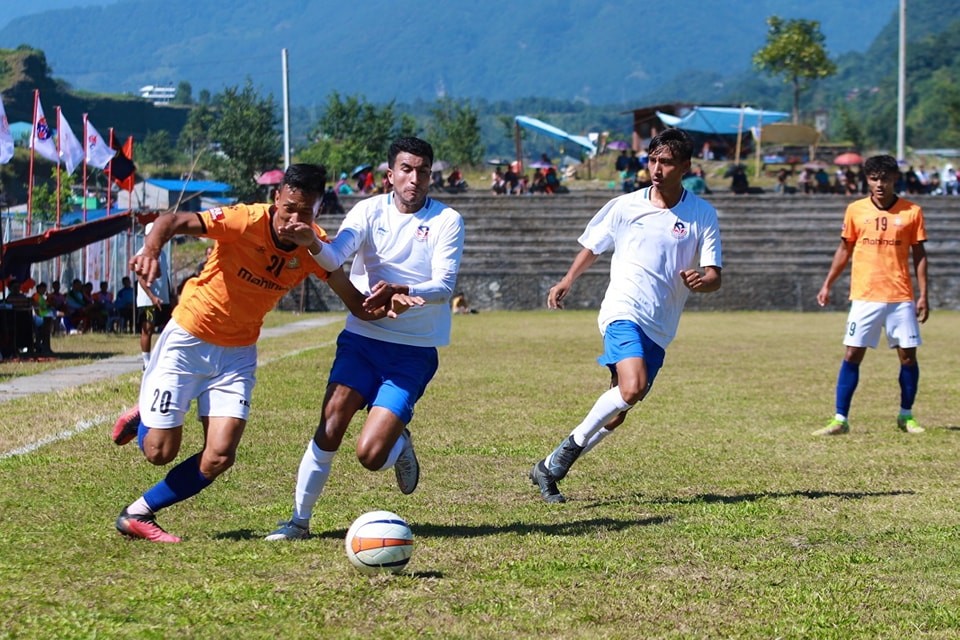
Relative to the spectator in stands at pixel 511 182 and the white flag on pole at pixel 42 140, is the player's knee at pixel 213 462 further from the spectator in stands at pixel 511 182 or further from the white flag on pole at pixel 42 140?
the spectator in stands at pixel 511 182

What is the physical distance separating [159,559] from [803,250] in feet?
113

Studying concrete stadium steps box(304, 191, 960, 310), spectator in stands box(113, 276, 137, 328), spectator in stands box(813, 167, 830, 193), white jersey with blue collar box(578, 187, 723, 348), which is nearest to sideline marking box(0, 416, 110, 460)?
white jersey with blue collar box(578, 187, 723, 348)

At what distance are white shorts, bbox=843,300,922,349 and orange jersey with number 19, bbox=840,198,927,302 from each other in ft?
0.22

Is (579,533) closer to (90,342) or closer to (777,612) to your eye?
(777,612)

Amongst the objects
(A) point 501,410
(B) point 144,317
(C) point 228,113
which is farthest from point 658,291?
(C) point 228,113

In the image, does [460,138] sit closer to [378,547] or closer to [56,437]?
[56,437]

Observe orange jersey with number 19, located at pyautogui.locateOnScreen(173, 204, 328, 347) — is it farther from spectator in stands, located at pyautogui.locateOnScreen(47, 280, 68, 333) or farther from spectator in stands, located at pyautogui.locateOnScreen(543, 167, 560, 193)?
spectator in stands, located at pyautogui.locateOnScreen(543, 167, 560, 193)

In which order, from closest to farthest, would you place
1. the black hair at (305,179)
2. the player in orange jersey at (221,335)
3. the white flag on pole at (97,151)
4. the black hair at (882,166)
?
the black hair at (305,179)
the player in orange jersey at (221,335)
the black hair at (882,166)
the white flag on pole at (97,151)

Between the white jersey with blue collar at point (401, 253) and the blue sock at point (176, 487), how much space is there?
1058 millimetres

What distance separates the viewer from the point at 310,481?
6.88 meters

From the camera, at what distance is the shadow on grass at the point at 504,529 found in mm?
7059

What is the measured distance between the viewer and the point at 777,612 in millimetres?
5480

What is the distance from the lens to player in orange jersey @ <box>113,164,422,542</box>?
6.79 meters

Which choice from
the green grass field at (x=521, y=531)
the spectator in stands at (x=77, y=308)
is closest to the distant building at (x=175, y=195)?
the spectator in stands at (x=77, y=308)
